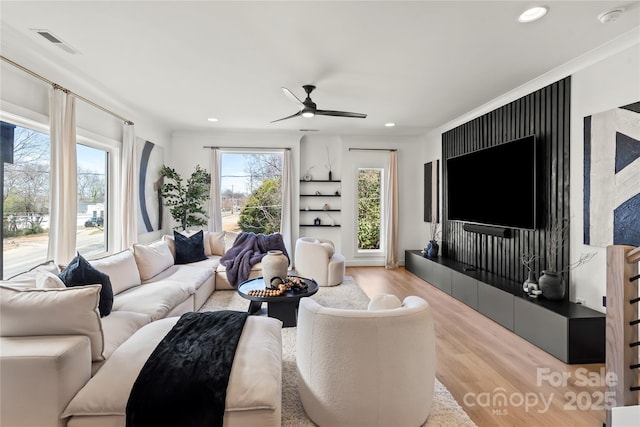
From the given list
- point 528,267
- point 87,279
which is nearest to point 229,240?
point 87,279

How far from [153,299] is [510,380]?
2.94 m

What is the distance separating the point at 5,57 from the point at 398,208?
19.3ft

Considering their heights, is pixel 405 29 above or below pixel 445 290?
above

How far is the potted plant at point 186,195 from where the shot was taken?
5723mm

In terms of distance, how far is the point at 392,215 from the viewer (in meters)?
6.43

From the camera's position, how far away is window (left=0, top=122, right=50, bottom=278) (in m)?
2.74

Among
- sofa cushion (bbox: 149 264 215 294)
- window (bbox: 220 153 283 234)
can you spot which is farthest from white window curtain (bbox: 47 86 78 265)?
window (bbox: 220 153 283 234)

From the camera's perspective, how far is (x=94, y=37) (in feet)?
8.51

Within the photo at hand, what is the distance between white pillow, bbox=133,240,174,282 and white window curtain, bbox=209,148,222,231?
2.00m

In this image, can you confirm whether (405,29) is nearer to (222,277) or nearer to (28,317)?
(28,317)

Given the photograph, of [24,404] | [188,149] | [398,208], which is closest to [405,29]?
[24,404]

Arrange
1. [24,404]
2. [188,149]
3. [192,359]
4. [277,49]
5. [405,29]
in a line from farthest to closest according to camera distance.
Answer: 1. [188,149]
2. [277,49]
3. [405,29]
4. [192,359]
5. [24,404]

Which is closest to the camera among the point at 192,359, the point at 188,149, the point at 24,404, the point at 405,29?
the point at 24,404

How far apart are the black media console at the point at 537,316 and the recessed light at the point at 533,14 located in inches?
90.8
